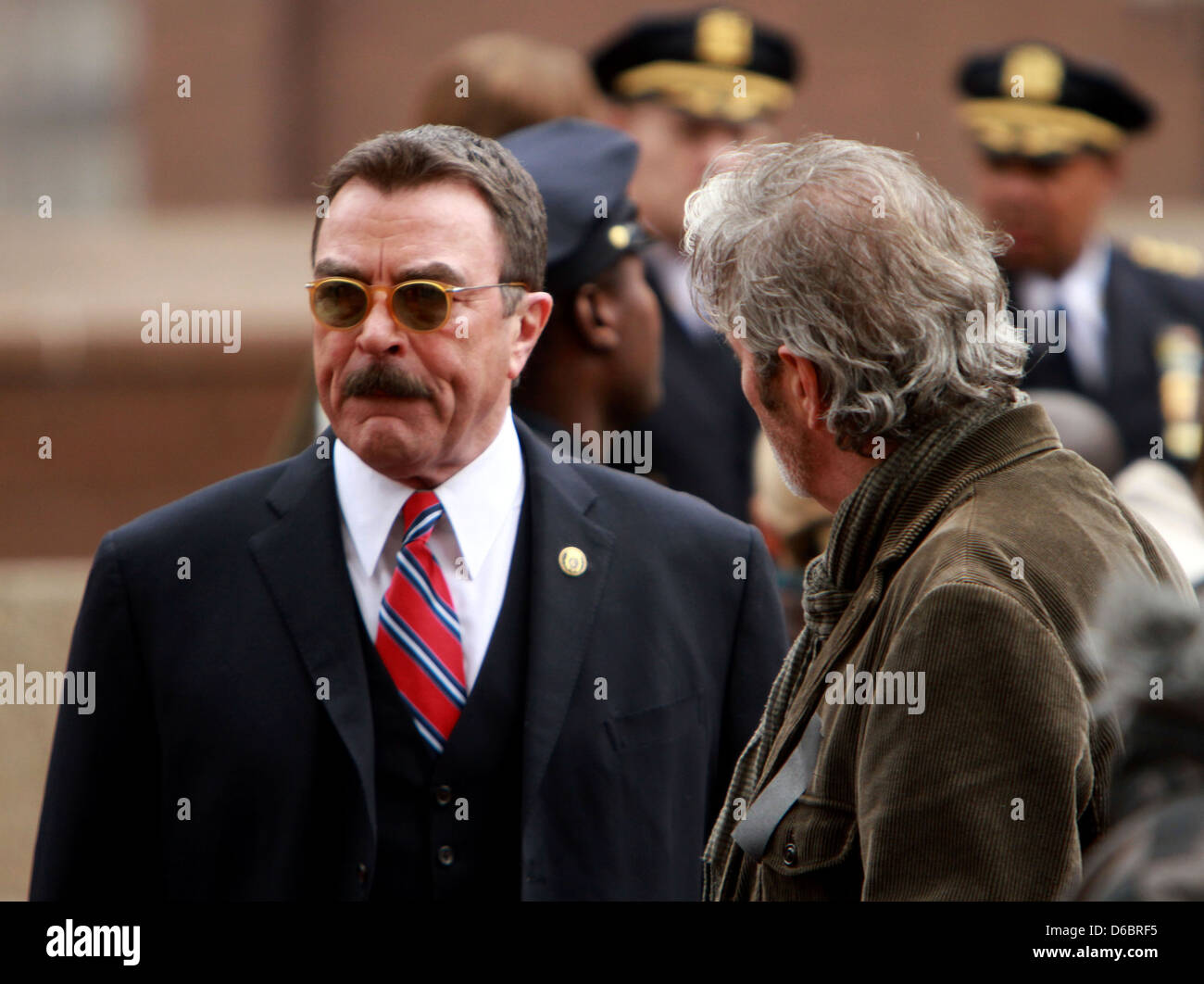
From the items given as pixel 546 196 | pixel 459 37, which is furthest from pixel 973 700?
pixel 459 37

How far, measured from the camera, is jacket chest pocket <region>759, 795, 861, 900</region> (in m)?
2.09

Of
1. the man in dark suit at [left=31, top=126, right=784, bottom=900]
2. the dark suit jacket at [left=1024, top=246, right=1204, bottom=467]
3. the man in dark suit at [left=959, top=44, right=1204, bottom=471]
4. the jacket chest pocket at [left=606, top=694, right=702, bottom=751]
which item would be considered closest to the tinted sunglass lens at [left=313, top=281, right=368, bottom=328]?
the man in dark suit at [left=31, top=126, right=784, bottom=900]

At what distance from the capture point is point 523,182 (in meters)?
2.76

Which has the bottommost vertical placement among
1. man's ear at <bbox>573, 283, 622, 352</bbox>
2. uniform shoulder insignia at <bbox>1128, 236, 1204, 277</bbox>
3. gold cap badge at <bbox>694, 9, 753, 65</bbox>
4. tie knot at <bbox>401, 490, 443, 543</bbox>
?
tie knot at <bbox>401, 490, 443, 543</bbox>

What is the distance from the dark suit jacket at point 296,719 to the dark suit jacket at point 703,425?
2187 mm

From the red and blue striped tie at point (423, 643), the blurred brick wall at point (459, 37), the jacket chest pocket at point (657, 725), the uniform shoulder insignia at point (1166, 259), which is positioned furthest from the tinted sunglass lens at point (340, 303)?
the blurred brick wall at point (459, 37)

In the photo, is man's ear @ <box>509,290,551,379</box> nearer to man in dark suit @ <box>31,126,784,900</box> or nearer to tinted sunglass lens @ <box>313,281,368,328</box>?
man in dark suit @ <box>31,126,784,900</box>

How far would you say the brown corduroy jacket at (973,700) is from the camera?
1.90m

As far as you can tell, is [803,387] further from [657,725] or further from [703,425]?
[703,425]

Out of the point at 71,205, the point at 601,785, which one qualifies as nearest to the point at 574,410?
the point at 601,785

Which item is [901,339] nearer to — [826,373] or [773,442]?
[826,373]

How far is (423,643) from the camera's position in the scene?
8.43 feet

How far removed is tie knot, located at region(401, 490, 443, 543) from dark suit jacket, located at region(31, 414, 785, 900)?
0.11m
